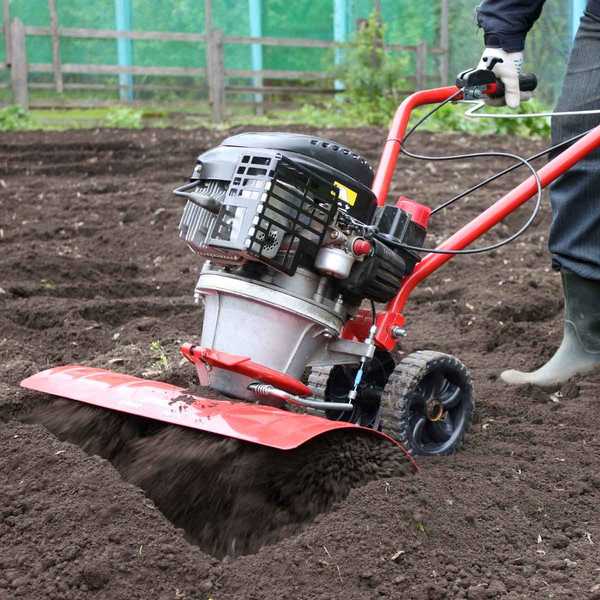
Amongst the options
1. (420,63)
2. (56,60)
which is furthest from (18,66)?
(420,63)

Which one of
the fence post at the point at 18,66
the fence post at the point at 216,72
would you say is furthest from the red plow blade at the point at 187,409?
the fence post at the point at 216,72

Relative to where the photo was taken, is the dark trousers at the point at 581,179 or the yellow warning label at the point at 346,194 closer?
the yellow warning label at the point at 346,194

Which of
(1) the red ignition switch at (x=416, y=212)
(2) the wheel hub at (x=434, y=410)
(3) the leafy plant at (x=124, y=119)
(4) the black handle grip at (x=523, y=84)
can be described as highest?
(4) the black handle grip at (x=523, y=84)

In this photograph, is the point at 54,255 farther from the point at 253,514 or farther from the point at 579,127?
the point at 253,514

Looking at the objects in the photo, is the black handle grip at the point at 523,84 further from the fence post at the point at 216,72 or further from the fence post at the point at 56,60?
the fence post at the point at 56,60

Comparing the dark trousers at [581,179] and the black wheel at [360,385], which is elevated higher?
the dark trousers at [581,179]

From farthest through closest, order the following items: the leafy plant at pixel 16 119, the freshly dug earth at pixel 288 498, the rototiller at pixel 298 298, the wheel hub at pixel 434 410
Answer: the leafy plant at pixel 16 119 < the wheel hub at pixel 434 410 < the rototiller at pixel 298 298 < the freshly dug earth at pixel 288 498

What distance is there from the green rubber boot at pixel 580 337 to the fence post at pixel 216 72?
34.0 ft

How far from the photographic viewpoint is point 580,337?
136 inches

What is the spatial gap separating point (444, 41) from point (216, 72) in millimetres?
3673

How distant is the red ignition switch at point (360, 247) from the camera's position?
7.86 ft

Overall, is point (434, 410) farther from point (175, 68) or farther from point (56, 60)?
point (175, 68)

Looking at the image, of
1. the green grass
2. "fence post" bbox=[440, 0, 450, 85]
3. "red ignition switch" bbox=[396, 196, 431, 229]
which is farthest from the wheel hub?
"fence post" bbox=[440, 0, 450, 85]

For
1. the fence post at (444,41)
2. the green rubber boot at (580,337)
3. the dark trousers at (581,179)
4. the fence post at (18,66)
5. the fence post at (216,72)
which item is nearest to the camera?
the dark trousers at (581,179)
